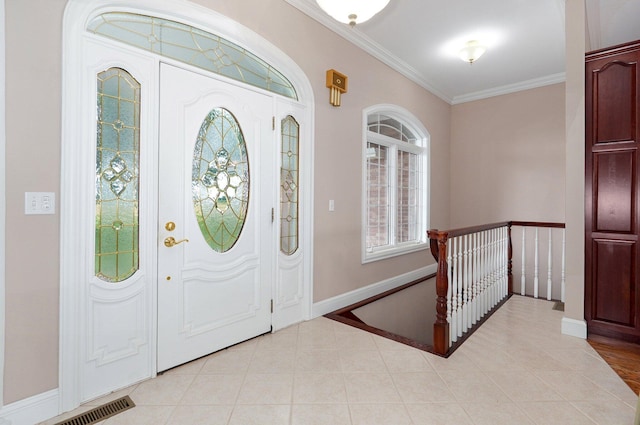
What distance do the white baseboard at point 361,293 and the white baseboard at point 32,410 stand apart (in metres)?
2.00

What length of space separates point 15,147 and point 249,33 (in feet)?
5.83

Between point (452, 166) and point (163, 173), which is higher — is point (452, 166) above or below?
above

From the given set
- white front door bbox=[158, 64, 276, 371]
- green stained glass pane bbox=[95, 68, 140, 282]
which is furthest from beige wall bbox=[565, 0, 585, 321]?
green stained glass pane bbox=[95, 68, 140, 282]

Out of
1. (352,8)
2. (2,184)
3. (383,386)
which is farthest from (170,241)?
(352,8)

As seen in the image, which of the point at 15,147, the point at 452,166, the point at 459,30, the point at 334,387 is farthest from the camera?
the point at 452,166

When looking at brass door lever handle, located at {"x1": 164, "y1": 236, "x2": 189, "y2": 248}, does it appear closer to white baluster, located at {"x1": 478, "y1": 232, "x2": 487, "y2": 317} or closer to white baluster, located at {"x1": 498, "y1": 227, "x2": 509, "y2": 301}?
white baluster, located at {"x1": 478, "y1": 232, "x2": 487, "y2": 317}

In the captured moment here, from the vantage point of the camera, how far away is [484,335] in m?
2.89

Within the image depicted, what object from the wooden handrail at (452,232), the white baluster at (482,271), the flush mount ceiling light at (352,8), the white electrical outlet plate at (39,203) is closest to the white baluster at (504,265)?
the white baluster at (482,271)

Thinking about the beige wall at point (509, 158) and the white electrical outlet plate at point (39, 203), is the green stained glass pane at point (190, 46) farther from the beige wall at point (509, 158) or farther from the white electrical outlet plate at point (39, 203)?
the beige wall at point (509, 158)

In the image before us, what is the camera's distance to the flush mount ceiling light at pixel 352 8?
212 cm

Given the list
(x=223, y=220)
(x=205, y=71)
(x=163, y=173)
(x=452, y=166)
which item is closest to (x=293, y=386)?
(x=223, y=220)

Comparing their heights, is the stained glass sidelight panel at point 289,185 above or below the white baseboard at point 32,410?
above

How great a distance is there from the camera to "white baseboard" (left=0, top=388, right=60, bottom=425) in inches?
64.5

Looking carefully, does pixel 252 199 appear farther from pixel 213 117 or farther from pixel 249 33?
pixel 249 33
